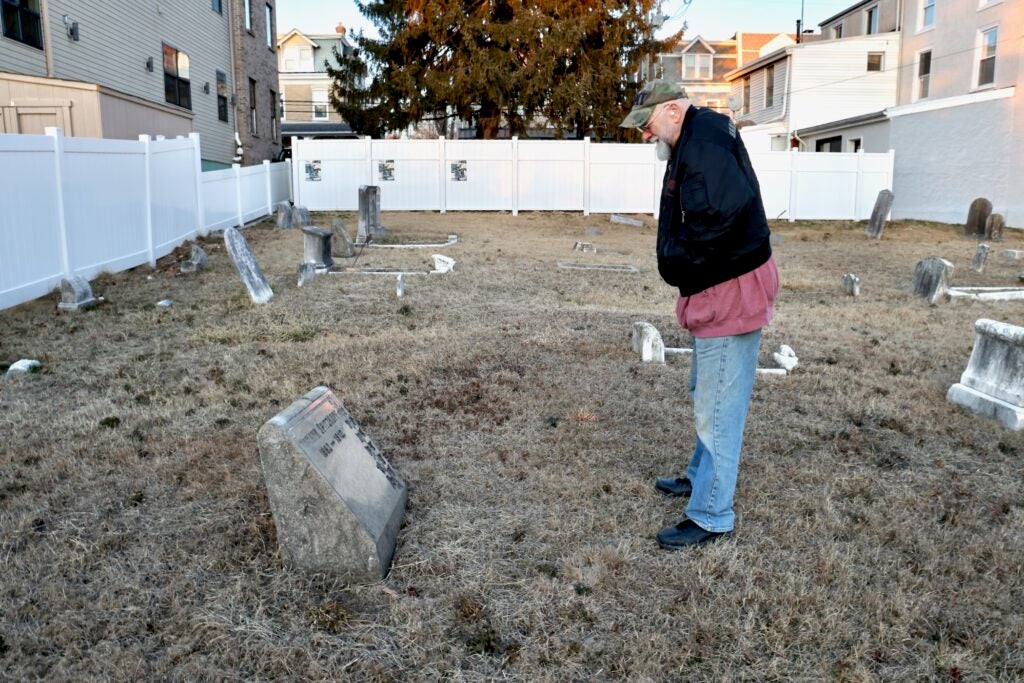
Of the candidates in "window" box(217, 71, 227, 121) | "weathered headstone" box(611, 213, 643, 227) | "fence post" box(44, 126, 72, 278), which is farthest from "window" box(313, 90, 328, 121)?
"fence post" box(44, 126, 72, 278)

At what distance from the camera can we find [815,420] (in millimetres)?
5500

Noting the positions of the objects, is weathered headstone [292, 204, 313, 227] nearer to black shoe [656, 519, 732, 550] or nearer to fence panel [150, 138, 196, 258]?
fence panel [150, 138, 196, 258]

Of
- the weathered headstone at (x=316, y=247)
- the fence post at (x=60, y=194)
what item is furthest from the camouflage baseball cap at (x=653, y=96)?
the weathered headstone at (x=316, y=247)

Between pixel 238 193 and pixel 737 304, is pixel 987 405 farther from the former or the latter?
pixel 238 193

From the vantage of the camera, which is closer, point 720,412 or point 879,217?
point 720,412

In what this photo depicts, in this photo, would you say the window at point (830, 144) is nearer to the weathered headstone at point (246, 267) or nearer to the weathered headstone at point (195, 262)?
the weathered headstone at point (195, 262)

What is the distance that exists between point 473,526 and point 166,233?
36.5 feet

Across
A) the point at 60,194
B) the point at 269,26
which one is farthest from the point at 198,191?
the point at 269,26

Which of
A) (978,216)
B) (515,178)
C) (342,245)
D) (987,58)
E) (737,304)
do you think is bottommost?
(342,245)

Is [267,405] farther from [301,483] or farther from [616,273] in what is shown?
[616,273]

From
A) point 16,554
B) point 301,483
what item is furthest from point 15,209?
point 301,483

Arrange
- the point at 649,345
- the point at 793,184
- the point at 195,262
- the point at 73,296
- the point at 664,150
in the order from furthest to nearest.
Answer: the point at 793,184 → the point at 195,262 → the point at 73,296 → the point at 649,345 → the point at 664,150

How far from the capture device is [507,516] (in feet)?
13.0

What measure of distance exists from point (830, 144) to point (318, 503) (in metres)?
32.7
